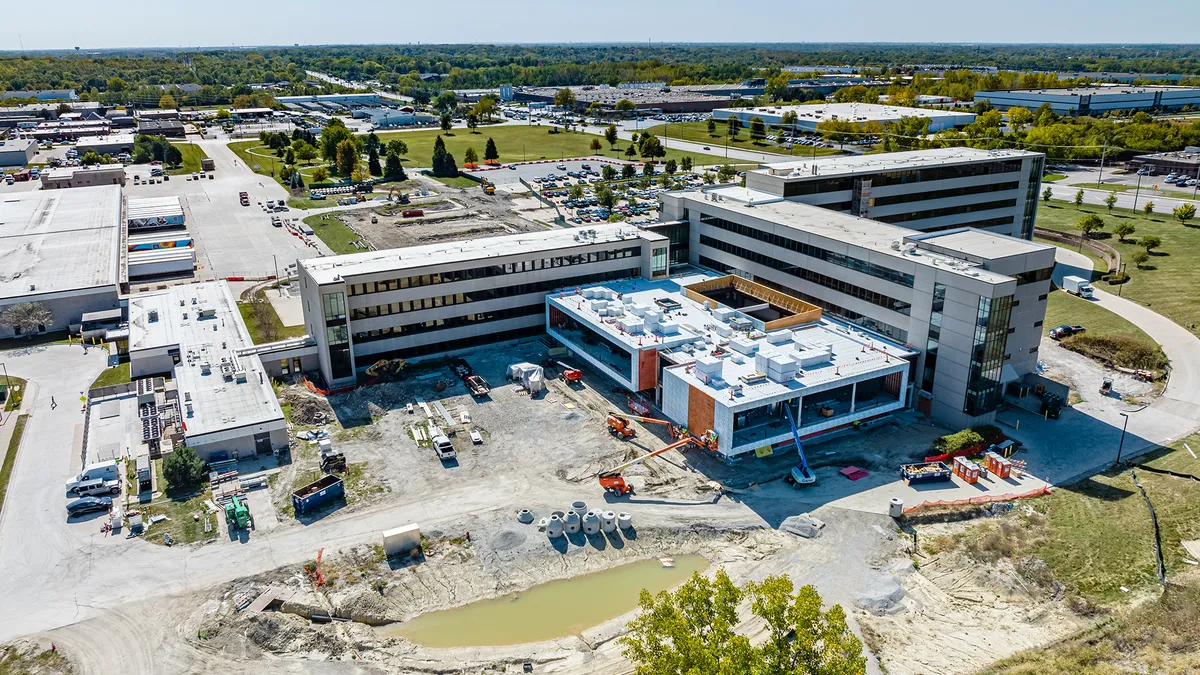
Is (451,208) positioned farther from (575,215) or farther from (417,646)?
(417,646)

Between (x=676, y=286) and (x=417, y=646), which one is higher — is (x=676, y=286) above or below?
above

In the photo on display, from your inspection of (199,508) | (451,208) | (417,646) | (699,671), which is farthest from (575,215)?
(699,671)

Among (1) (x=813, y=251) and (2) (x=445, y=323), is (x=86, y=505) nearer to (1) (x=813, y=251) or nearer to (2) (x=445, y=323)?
(2) (x=445, y=323)

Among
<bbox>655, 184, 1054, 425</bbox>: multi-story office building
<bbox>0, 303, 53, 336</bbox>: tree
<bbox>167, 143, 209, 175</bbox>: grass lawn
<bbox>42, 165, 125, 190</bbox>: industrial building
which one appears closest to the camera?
<bbox>655, 184, 1054, 425</bbox>: multi-story office building

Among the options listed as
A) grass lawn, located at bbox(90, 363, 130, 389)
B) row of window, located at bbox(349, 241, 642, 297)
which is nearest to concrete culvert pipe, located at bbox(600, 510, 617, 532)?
row of window, located at bbox(349, 241, 642, 297)

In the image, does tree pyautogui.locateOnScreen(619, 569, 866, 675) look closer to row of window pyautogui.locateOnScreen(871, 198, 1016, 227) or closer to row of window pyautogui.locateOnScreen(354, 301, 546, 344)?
row of window pyautogui.locateOnScreen(354, 301, 546, 344)

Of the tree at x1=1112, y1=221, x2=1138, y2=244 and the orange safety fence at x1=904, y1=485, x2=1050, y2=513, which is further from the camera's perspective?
the tree at x1=1112, y1=221, x2=1138, y2=244

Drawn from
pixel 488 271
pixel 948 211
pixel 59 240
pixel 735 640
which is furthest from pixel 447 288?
pixel 59 240
